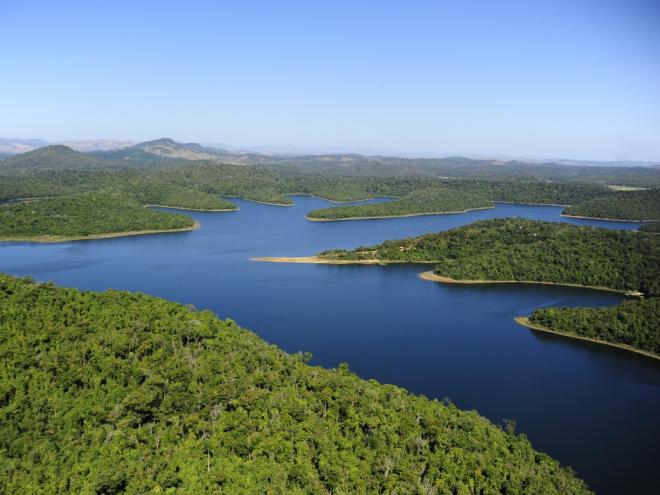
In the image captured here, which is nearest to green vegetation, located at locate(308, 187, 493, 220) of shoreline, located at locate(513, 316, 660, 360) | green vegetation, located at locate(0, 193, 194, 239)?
green vegetation, located at locate(0, 193, 194, 239)

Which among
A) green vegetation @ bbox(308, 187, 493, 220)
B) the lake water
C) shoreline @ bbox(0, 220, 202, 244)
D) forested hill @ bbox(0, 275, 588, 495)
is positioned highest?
green vegetation @ bbox(308, 187, 493, 220)

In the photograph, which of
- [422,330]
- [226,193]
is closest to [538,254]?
[422,330]

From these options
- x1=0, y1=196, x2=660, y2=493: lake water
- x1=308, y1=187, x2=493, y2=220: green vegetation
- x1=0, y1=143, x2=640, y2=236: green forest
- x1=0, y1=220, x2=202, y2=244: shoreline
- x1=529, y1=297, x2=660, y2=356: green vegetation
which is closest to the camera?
x1=0, y1=196, x2=660, y2=493: lake water

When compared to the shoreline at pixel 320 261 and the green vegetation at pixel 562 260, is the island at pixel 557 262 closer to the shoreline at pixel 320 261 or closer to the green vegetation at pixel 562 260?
the green vegetation at pixel 562 260

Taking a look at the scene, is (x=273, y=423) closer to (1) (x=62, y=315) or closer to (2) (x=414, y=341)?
(1) (x=62, y=315)

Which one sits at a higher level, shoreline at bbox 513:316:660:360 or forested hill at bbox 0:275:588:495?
forested hill at bbox 0:275:588:495

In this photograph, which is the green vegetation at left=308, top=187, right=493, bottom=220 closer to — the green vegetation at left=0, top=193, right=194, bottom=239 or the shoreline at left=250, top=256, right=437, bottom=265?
the green vegetation at left=0, top=193, right=194, bottom=239

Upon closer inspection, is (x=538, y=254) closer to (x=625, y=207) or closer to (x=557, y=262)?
(x=557, y=262)
